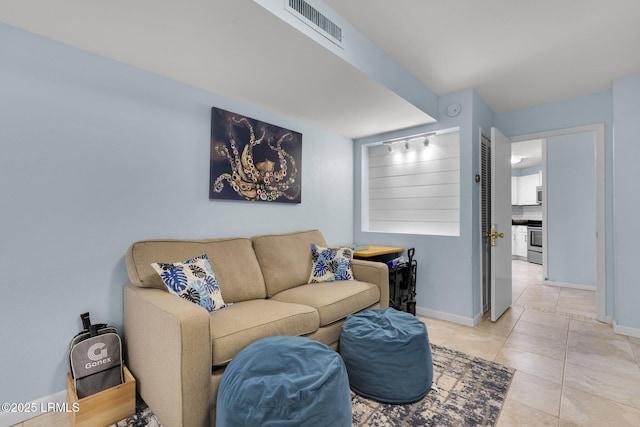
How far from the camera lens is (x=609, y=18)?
2.01 m

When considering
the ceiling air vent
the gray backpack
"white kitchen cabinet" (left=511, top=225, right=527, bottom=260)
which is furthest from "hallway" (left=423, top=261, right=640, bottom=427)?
"white kitchen cabinet" (left=511, top=225, right=527, bottom=260)

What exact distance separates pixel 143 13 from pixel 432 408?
2.64 meters

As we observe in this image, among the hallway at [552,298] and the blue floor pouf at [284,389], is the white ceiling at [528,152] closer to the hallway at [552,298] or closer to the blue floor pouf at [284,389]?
the hallway at [552,298]

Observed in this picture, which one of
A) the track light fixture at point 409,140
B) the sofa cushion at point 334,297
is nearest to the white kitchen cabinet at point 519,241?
the track light fixture at point 409,140

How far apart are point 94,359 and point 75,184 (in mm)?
1029

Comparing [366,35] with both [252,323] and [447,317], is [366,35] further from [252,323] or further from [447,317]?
[447,317]

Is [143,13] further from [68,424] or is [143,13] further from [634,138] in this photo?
[634,138]

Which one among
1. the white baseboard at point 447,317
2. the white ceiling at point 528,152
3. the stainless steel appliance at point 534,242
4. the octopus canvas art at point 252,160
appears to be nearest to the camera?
the octopus canvas art at point 252,160

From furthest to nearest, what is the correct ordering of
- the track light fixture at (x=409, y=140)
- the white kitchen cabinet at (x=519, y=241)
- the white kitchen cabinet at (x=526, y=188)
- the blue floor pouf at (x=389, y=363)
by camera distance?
the white kitchen cabinet at (x=526, y=188)
the white kitchen cabinet at (x=519, y=241)
the track light fixture at (x=409, y=140)
the blue floor pouf at (x=389, y=363)

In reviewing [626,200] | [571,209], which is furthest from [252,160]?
[571,209]

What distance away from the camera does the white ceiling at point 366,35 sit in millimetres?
1573

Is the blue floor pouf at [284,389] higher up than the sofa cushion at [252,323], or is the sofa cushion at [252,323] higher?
the sofa cushion at [252,323]

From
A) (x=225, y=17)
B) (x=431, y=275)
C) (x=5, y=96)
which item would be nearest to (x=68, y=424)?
(x=5, y=96)

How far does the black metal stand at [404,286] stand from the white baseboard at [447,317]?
0.20 meters
